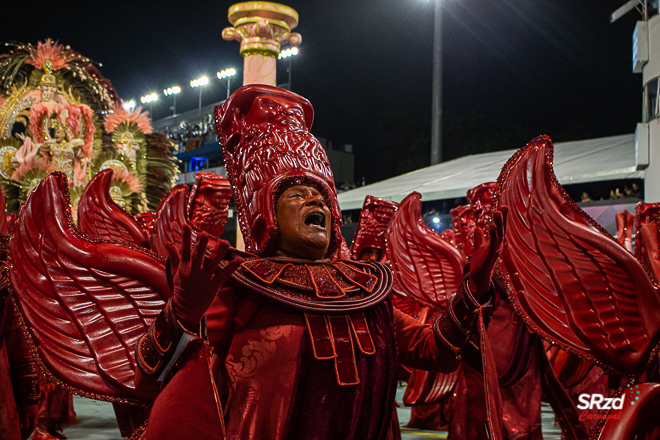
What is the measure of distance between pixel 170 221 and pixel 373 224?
2724 millimetres

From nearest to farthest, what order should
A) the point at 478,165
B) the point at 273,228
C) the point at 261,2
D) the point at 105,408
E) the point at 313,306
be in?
the point at 313,306
the point at 273,228
the point at 105,408
the point at 261,2
the point at 478,165

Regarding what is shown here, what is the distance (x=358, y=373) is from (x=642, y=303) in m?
1.02

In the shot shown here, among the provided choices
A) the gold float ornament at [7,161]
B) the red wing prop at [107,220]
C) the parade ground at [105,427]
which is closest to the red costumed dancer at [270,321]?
the red wing prop at [107,220]

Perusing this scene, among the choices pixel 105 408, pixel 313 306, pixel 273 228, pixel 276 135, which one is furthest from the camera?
pixel 105 408

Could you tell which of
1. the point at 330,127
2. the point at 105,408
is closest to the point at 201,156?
the point at 330,127

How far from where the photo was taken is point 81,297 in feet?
6.25

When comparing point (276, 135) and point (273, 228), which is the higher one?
point (276, 135)

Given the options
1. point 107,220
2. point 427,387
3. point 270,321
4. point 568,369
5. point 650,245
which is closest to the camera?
point 270,321

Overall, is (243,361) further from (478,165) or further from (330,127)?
(330,127)

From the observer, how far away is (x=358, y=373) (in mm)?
1863

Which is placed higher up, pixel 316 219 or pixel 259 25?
pixel 259 25

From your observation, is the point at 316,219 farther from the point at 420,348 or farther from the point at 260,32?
the point at 260,32

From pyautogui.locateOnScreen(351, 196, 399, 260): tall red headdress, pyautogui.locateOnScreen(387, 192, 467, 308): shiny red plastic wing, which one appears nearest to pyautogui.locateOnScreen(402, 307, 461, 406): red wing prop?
pyautogui.locateOnScreen(387, 192, 467, 308): shiny red plastic wing

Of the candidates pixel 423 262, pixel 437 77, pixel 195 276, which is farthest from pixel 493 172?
pixel 195 276
